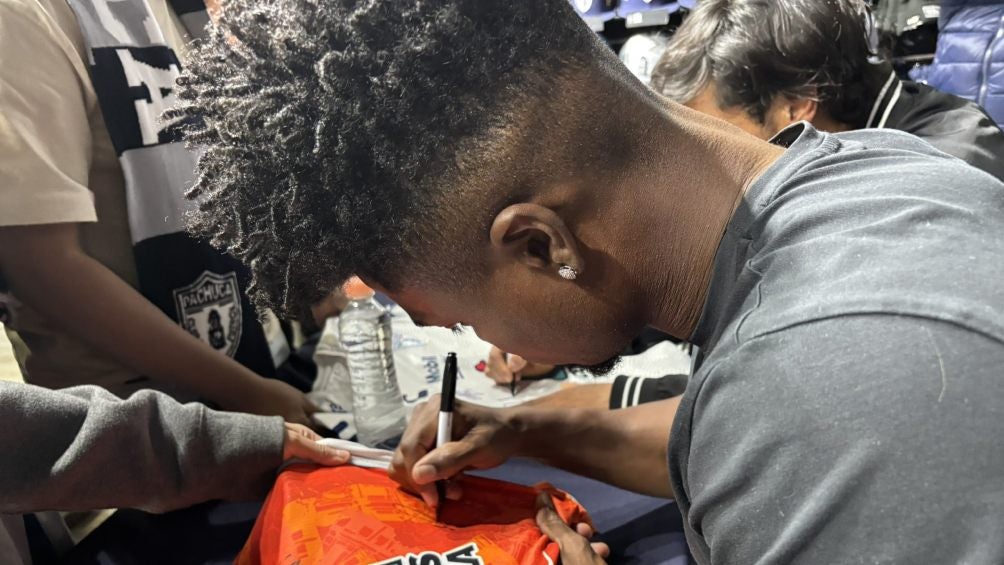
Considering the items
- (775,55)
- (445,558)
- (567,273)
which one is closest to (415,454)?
(445,558)

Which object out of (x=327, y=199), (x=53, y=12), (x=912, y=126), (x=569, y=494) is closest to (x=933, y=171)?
(x=327, y=199)

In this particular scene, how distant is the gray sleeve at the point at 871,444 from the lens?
0.33 metres

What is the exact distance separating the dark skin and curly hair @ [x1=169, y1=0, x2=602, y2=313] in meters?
0.05

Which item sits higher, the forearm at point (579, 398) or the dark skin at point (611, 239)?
the dark skin at point (611, 239)

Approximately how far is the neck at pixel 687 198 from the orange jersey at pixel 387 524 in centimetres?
35

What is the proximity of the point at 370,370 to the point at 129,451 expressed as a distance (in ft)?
1.33

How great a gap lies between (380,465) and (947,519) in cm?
66

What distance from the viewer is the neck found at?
509 mm

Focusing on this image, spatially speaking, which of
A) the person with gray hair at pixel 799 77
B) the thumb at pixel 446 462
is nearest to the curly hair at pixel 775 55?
the person with gray hair at pixel 799 77

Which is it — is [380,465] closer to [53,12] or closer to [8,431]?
[8,431]

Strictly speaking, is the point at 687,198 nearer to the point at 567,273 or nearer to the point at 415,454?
the point at 567,273

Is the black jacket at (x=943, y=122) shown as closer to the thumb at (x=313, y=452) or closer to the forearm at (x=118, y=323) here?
the thumb at (x=313, y=452)

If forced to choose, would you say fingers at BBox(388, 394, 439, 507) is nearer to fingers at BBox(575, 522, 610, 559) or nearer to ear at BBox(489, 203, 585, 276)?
fingers at BBox(575, 522, 610, 559)

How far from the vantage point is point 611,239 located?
51 cm
